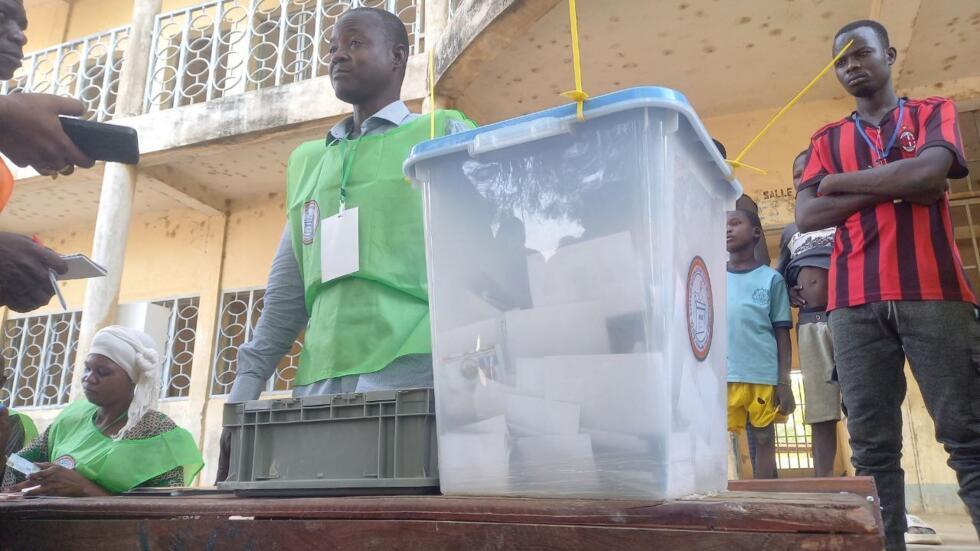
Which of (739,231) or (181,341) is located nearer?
(739,231)

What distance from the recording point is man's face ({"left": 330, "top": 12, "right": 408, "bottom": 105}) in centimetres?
175

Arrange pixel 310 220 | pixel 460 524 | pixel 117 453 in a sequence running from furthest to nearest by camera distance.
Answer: pixel 117 453, pixel 310 220, pixel 460 524

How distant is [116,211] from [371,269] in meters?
5.17

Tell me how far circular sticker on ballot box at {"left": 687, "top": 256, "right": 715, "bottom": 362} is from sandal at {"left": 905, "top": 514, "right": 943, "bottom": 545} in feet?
7.19

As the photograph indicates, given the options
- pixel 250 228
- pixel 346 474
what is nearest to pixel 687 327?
→ pixel 346 474

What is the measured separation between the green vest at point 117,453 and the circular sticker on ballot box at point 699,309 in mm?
1999

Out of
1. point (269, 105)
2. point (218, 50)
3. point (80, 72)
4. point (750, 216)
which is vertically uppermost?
point (218, 50)

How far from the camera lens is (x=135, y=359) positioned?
295 cm

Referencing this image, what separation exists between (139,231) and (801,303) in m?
6.72

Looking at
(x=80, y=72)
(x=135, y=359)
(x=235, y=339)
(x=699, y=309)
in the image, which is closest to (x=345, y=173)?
(x=699, y=309)

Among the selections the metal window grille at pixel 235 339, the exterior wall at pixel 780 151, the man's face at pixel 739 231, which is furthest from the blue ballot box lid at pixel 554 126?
the metal window grille at pixel 235 339

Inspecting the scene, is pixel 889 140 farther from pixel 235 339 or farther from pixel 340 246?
pixel 235 339

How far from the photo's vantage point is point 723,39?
4.21m

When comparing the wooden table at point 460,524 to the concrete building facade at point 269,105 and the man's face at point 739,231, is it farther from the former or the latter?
the concrete building facade at point 269,105
